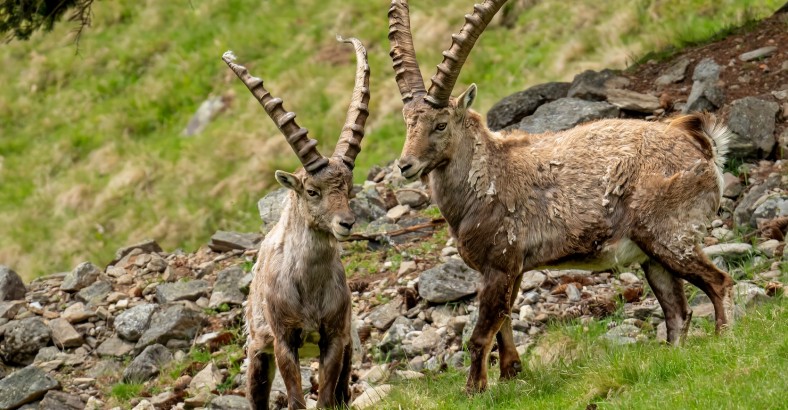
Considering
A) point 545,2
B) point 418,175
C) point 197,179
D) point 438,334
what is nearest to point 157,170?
point 197,179

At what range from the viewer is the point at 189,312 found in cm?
1295

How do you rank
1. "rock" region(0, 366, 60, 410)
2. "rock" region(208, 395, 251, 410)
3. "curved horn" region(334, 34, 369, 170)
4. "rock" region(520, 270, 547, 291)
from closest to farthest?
"curved horn" region(334, 34, 369, 170) → "rock" region(208, 395, 251, 410) → "rock" region(520, 270, 547, 291) → "rock" region(0, 366, 60, 410)

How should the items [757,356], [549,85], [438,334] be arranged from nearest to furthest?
1. [757,356]
2. [438,334]
3. [549,85]

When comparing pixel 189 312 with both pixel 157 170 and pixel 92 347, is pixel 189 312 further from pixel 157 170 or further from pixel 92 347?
pixel 157 170

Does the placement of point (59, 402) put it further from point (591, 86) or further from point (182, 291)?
point (591, 86)

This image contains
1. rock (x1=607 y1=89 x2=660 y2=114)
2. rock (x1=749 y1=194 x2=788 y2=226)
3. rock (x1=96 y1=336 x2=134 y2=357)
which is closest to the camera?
rock (x1=749 y1=194 x2=788 y2=226)

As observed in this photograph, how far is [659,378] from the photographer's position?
7.43 meters

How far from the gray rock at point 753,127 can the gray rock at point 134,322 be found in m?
7.62

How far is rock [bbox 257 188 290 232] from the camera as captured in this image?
48.2 ft

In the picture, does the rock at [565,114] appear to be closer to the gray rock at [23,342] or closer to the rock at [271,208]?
the rock at [271,208]

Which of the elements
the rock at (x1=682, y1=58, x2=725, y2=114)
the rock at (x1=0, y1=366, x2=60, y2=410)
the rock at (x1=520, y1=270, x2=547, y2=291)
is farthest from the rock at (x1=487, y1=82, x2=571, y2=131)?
the rock at (x1=0, y1=366, x2=60, y2=410)

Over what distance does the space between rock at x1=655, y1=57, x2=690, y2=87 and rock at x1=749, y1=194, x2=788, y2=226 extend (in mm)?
3646

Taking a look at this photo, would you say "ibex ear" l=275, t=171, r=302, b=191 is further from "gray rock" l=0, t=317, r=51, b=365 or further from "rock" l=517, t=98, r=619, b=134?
"gray rock" l=0, t=317, r=51, b=365

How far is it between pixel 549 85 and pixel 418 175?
21.8 feet
